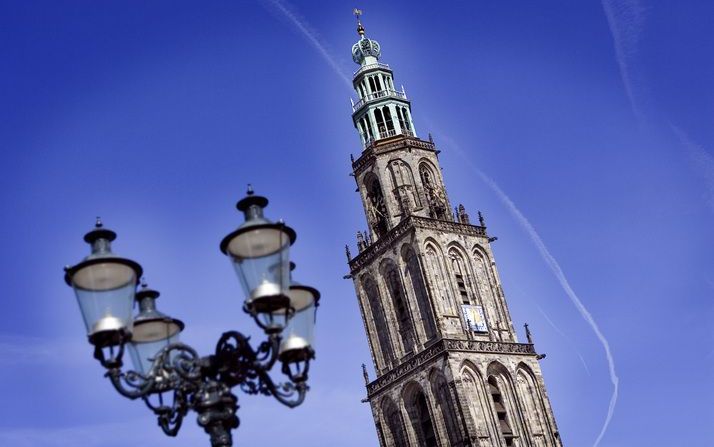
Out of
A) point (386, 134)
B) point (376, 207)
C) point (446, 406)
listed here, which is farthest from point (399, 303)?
point (386, 134)

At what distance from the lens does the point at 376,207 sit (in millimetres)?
61719

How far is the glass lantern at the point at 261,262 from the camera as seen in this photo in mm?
9570

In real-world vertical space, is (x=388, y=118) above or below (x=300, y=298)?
above

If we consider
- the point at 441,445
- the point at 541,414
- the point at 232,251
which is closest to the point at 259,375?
the point at 232,251

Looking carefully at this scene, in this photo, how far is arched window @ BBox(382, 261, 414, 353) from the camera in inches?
2244

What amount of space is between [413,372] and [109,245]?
47.1 meters

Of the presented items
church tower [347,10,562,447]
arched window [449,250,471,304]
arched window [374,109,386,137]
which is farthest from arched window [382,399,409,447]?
arched window [374,109,386,137]

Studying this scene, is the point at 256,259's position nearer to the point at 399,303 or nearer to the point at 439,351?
the point at 439,351

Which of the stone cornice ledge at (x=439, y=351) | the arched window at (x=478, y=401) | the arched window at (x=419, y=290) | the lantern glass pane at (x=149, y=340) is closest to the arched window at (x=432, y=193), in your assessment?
the arched window at (x=419, y=290)

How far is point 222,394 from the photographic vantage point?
9828mm

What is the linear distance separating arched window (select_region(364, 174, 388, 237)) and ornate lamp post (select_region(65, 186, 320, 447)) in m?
50.8

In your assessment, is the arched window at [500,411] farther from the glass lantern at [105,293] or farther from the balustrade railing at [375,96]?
the glass lantern at [105,293]

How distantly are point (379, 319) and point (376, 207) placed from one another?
6.94m

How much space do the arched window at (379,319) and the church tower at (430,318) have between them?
6cm
